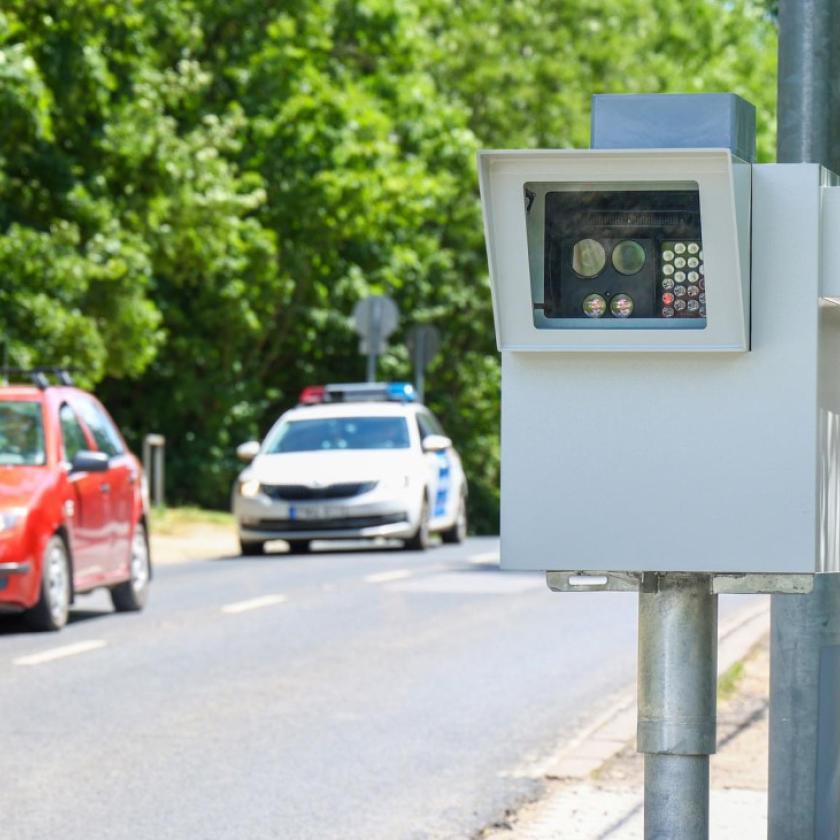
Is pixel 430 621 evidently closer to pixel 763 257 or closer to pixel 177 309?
pixel 763 257

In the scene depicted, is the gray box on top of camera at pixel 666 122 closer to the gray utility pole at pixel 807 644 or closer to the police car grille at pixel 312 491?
the gray utility pole at pixel 807 644

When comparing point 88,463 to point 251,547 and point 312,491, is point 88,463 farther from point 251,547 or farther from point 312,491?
point 251,547

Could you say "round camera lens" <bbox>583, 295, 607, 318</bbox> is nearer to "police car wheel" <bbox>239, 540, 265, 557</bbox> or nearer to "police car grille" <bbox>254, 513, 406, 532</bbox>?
"police car grille" <bbox>254, 513, 406, 532</bbox>

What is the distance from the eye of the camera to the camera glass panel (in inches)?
167

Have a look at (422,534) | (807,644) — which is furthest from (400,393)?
(807,644)

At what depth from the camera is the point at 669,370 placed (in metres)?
4.23

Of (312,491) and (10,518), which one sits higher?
(10,518)

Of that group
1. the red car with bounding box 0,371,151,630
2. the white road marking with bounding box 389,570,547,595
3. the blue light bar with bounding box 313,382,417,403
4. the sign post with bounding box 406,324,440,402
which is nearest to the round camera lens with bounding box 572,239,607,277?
the red car with bounding box 0,371,151,630

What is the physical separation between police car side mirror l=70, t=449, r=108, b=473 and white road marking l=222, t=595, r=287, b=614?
1974 mm

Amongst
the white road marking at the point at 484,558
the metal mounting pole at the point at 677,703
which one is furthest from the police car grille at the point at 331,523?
the metal mounting pole at the point at 677,703

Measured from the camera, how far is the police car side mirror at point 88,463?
14109mm

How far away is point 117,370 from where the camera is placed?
28.7 meters

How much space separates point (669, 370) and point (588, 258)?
306mm

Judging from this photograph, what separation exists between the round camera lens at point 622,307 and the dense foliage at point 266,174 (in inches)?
513
